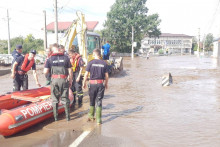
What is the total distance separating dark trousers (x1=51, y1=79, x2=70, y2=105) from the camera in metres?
6.03

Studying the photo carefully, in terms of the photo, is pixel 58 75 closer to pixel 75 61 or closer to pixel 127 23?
pixel 75 61

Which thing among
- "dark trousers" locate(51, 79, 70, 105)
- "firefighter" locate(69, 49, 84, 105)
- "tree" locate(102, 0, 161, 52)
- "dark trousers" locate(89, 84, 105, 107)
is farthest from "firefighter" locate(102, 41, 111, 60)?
"tree" locate(102, 0, 161, 52)

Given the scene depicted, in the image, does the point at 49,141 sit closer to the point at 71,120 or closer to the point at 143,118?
the point at 71,120

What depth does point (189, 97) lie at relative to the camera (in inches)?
361

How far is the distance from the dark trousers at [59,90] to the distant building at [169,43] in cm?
9622

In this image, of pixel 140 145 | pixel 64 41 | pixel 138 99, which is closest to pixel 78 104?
pixel 138 99

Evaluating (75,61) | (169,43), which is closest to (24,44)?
(75,61)

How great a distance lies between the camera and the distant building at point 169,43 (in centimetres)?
10219

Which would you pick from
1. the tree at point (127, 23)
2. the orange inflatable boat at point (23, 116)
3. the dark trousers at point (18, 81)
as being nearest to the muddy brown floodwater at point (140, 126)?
the orange inflatable boat at point (23, 116)

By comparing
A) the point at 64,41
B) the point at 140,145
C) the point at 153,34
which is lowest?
the point at 140,145

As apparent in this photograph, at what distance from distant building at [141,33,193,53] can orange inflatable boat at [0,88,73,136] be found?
316 feet

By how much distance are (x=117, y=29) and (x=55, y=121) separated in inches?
1979

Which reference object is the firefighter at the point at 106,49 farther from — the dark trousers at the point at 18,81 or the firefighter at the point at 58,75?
the firefighter at the point at 58,75

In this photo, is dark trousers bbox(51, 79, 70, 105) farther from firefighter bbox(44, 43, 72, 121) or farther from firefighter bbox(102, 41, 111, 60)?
firefighter bbox(102, 41, 111, 60)
